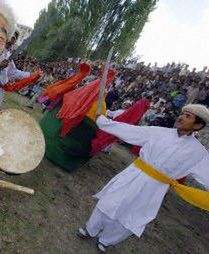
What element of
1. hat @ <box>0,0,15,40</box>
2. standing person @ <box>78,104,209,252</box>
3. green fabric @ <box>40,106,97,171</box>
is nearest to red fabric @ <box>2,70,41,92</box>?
green fabric @ <box>40,106,97,171</box>

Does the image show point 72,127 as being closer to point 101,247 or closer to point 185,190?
point 101,247

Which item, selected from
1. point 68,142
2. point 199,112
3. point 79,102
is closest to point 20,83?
point 79,102

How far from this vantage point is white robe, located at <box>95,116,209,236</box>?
403 centimetres

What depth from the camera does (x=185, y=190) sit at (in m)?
4.10

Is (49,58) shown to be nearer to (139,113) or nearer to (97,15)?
(97,15)

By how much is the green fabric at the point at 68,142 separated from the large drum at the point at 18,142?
2.66 meters

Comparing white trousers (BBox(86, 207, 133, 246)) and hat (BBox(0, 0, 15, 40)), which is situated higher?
hat (BBox(0, 0, 15, 40))

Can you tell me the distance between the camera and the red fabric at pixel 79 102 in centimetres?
592

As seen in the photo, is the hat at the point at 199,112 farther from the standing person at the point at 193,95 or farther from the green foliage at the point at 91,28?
the green foliage at the point at 91,28

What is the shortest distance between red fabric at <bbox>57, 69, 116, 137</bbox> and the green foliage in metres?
26.8

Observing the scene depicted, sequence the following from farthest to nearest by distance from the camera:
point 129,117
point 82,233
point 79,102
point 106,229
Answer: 1. point 129,117
2. point 79,102
3. point 82,233
4. point 106,229

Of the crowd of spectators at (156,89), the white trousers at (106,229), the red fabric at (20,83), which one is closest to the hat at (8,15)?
the white trousers at (106,229)

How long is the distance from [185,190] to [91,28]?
30.7 metres

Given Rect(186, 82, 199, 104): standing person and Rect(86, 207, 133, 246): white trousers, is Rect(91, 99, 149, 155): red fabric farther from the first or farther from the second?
Rect(186, 82, 199, 104): standing person
